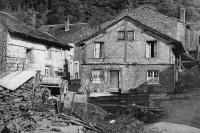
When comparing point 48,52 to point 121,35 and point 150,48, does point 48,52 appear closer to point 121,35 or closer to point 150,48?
point 121,35

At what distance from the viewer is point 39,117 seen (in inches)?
628

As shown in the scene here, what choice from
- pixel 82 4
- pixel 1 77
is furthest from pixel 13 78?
pixel 82 4

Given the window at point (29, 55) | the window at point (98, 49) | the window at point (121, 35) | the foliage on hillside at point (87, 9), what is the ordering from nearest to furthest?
1. the window at point (29, 55)
2. the window at point (121, 35)
3. the window at point (98, 49)
4. the foliage on hillside at point (87, 9)

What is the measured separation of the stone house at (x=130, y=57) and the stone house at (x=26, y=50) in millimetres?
3506

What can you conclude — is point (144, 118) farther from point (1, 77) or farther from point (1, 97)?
point (1, 77)

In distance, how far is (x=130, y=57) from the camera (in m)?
29.9

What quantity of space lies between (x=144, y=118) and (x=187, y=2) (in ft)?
174

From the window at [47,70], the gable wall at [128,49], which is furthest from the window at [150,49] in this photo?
the window at [47,70]

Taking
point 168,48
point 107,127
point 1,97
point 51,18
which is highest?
point 51,18

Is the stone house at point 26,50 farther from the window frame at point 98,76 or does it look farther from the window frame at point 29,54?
the window frame at point 98,76

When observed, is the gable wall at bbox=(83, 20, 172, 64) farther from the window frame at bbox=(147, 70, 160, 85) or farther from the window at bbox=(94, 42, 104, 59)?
the window frame at bbox=(147, 70, 160, 85)

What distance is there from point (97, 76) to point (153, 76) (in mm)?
5197

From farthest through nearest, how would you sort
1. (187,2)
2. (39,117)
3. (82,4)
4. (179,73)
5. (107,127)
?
(82,4) < (187,2) < (179,73) < (39,117) < (107,127)

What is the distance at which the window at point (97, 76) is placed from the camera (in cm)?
3019
